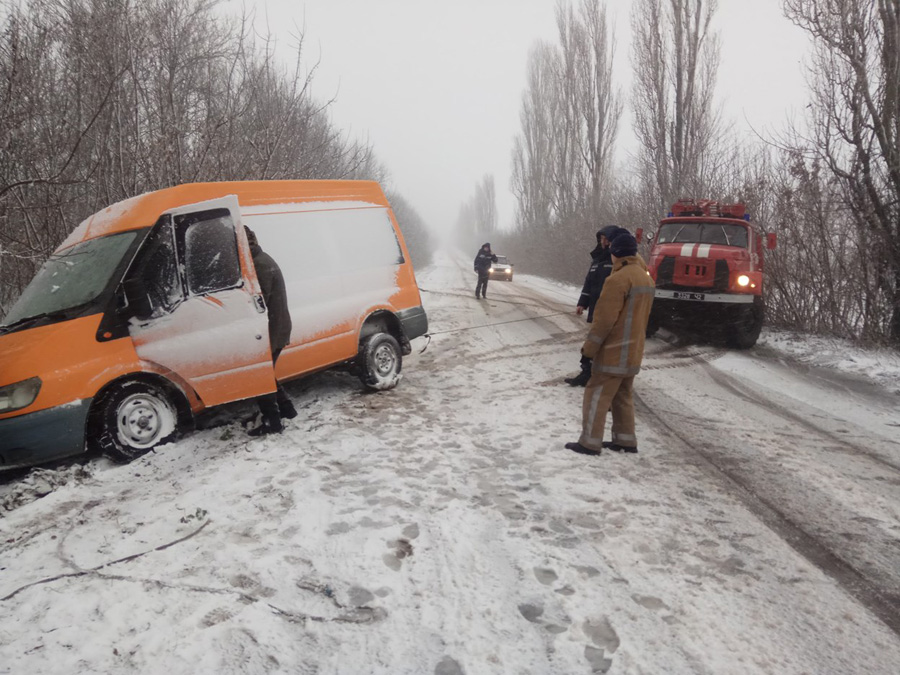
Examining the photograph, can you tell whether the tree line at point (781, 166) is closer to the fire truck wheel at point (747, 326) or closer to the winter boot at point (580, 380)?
the fire truck wheel at point (747, 326)

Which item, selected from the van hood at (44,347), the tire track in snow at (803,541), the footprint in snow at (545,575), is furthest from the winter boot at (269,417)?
the tire track in snow at (803,541)

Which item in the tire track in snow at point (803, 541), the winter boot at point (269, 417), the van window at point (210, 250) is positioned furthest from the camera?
the winter boot at point (269, 417)

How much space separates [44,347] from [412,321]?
3703mm

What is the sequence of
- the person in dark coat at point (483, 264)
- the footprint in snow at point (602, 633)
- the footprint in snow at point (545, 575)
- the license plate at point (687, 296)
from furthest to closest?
the person in dark coat at point (483, 264) < the license plate at point (687, 296) < the footprint in snow at point (545, 575) < the footprint in snow at point (602, 633)

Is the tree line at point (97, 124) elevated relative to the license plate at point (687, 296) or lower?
elevated

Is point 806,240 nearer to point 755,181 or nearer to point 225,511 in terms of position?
point 755,181

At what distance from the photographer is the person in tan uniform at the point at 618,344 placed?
3951mm

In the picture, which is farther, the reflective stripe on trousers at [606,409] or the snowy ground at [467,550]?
the reflective stripe on trousers at [606,409]

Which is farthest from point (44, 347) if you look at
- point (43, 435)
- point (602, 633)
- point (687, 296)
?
point (687, 296)

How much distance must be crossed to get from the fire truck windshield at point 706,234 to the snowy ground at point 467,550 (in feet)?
14.5

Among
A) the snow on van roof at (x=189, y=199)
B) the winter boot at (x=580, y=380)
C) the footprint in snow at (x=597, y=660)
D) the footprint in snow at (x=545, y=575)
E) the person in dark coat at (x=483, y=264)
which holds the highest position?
the snow on van roof at (x=189, y=199)

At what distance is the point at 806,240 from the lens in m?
9.23

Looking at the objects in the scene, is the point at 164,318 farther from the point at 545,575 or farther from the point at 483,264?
the point at 483,264

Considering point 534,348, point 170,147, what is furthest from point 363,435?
point 170,147
